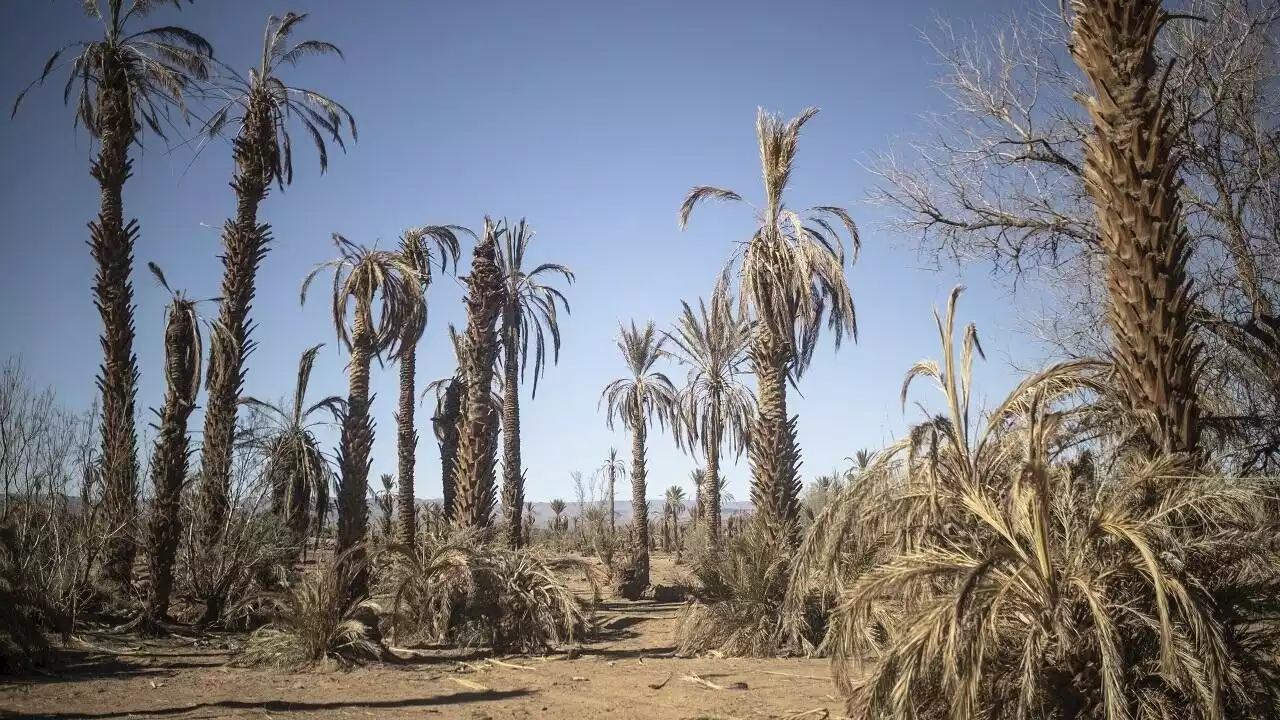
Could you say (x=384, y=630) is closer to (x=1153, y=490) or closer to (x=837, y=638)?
(x=837, y=638)

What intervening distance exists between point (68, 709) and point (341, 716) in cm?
254

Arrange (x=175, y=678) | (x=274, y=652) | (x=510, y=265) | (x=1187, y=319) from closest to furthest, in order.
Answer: (x=1187, y=319), (x=175, y=678), (x=274, y=652), (x=510, y=265)

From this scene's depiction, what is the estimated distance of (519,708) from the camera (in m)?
8.02

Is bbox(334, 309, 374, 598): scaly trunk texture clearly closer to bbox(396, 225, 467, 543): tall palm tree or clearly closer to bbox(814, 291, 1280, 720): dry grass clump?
bbox(396, 225, 467, 543): tall palm tree

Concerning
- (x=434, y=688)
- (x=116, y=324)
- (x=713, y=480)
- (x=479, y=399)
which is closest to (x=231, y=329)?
(x=116, y=324)

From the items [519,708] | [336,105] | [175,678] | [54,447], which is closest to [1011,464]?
[519,708]

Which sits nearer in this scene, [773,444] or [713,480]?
[773,444]

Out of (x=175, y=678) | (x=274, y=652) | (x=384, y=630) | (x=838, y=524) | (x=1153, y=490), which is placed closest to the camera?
(x=1153, y=490)

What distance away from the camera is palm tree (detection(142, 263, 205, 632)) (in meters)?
12.9

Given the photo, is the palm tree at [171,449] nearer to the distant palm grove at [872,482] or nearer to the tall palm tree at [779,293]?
the distant palm grove at [872,482]

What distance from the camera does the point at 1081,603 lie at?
5.18 metres

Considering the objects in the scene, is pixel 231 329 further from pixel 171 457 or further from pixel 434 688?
pixel 434 688

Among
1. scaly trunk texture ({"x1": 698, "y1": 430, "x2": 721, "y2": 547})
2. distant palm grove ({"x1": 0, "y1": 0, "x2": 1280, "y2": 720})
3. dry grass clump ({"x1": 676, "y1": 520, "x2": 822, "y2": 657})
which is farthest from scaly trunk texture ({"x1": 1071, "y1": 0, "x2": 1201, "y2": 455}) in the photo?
scaly trunk texture ({"x1": 698, "y1": 430, "x2": 721, "y2": 547})

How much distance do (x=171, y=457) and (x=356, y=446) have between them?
434cm
